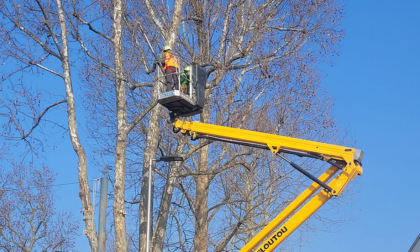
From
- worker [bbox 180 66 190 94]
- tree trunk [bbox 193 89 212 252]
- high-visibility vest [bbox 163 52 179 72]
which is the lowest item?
worker [bbox 180 66 190 94]

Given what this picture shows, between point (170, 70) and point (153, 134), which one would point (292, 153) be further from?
point (153, 134)

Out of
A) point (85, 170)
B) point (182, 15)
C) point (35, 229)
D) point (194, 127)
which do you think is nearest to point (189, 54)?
point (182, 15)

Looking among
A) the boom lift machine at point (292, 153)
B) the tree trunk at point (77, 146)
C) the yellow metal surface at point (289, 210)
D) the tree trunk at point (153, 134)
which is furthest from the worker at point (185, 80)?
the tree trunk at point (77, 146)

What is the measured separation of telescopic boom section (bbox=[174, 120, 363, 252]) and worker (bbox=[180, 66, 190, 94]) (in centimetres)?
72

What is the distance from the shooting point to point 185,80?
38.1 feet

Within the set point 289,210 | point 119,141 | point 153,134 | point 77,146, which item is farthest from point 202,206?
point 289,210

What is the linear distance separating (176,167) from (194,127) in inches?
177

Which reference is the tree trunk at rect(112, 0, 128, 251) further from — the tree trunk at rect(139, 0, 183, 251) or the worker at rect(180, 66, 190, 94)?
the worker at rect(180, 66, 190, 94)

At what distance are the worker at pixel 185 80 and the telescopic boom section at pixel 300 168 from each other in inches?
28.3

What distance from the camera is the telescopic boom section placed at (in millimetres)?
11172

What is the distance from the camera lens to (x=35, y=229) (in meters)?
31.8

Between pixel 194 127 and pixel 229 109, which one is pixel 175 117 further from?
pixel 229 109

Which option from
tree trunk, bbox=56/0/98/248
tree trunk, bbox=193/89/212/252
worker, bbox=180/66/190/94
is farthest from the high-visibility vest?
tree trunk, bbox=193/89/212/252

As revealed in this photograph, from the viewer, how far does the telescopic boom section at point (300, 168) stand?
11.2 meters
